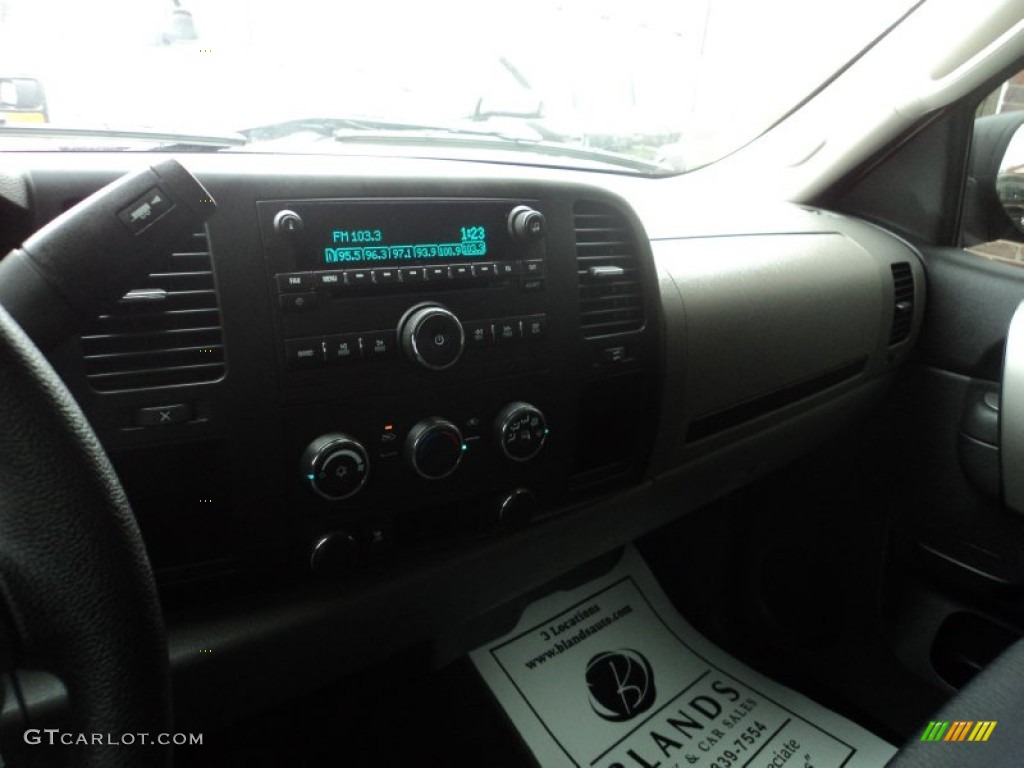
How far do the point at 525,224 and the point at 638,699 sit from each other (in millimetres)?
997

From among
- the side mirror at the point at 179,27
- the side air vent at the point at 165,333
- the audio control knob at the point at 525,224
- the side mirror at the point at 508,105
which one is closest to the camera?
the side air vent at the point at 165,333

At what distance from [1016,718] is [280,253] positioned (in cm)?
91

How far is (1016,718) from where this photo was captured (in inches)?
34.5

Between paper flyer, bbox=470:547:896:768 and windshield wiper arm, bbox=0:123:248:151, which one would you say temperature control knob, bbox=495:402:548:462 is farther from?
paper flyer, bbox=470:547:896:768

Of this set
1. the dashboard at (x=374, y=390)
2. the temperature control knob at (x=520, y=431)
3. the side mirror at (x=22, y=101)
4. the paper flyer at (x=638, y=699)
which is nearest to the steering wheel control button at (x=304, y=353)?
the dashboard at (x=374, y=390)

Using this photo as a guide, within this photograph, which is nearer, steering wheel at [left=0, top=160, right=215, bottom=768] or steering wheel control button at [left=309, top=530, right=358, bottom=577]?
steering wheel at [left=0, top=160, right=215, bottom=768]

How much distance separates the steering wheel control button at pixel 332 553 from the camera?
774mm

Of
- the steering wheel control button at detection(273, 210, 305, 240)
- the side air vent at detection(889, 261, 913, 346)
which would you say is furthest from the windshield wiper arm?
the side air vent at detection(889, 261, 913, 346)

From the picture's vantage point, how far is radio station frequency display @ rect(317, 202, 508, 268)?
2.45 feet

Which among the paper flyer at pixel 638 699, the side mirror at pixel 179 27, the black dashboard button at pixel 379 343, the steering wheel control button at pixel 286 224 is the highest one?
the side mirror at pixel 179 27

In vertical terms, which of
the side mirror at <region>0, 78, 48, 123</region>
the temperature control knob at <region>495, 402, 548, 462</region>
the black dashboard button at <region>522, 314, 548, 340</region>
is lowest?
the temperature control knob at <region>495, 402, 548, 462</region>

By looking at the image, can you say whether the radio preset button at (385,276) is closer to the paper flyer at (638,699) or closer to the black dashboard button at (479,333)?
the black dashboard button at (479,333)

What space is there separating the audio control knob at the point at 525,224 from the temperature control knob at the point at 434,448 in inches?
8.3

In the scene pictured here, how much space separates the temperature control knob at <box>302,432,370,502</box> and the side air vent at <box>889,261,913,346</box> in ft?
3.89
